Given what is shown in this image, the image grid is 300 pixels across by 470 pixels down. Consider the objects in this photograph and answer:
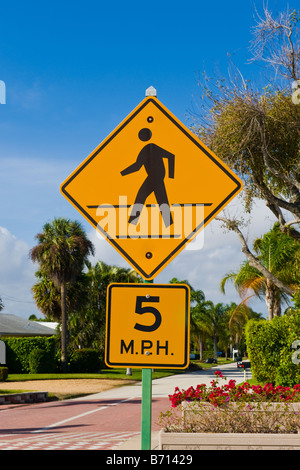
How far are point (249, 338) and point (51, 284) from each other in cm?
2516

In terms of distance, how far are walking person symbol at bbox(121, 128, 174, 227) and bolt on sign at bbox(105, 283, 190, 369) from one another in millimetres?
397

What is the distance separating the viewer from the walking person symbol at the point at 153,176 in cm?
301

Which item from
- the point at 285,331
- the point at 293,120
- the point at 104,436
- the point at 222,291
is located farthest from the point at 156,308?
the point at 222,291

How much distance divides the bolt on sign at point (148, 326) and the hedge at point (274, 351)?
652 inches

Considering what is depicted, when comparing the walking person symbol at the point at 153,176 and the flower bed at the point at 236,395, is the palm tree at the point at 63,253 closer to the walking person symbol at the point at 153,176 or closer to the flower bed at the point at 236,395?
the flower bed at the point at 236,395

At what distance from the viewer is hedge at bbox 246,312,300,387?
19.0m

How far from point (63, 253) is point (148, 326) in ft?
129

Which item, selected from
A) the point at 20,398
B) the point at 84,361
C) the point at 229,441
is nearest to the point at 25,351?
the point at 84,361

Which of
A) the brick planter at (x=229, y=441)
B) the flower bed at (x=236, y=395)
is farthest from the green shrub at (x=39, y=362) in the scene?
the brick planter at (x=229, y=441)

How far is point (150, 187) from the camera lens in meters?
3.04

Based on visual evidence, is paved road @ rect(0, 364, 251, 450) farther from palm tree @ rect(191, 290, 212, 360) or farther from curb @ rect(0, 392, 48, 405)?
palm tree @ rect(191, 290, 212, 360)

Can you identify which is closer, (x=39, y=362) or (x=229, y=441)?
(x=229, y=441)

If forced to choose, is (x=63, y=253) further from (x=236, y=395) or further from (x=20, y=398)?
(x=236, y=395)

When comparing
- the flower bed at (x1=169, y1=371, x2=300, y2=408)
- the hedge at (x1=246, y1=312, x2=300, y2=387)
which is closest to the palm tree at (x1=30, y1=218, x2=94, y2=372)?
the hedge at (x1=246, y1=312, x2=300, y2=387)
